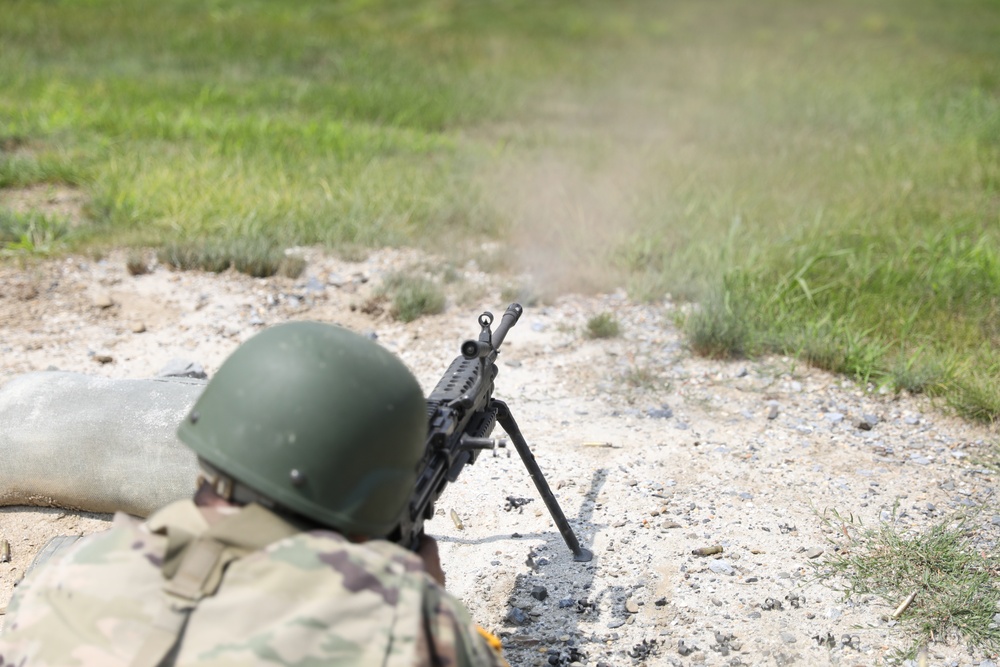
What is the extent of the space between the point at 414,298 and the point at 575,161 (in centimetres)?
294

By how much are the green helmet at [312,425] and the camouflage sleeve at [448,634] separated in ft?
0.75

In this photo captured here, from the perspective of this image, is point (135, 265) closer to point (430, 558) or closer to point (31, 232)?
point (31, 232)

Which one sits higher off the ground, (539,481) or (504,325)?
(504,325)

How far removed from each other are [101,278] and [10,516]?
6.45 feet

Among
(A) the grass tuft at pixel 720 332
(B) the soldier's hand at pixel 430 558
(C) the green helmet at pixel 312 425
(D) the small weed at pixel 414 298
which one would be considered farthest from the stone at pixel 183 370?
(C) the green helmet at pixel 312 425

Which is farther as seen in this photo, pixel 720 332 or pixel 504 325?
pixel 720 332

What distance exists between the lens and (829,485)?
Answer: 3.66 m

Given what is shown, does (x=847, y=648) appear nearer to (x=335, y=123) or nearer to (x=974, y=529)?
(x=974, y=529)

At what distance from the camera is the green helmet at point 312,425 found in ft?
5.85

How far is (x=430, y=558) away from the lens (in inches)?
83.2

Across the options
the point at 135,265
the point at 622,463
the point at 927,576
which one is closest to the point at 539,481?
the point at 622,463

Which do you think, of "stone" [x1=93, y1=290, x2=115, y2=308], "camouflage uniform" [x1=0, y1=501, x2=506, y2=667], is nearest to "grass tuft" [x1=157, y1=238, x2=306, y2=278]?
"stone" [x1=93, y1=290, x2=115, y2=308]

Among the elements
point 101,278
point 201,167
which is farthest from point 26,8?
point 101,278

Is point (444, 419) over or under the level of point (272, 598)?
under
